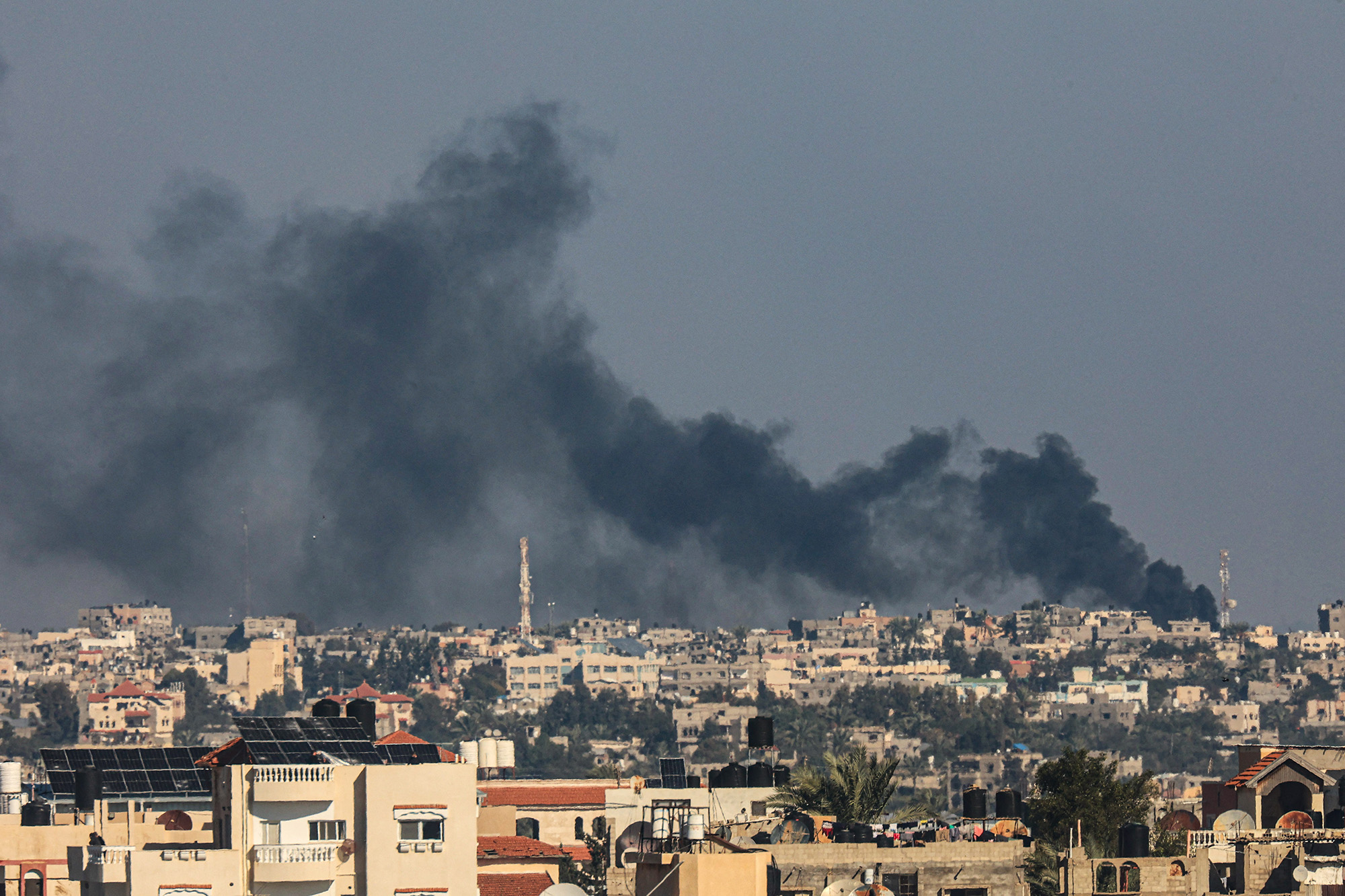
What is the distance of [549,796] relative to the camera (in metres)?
80.2

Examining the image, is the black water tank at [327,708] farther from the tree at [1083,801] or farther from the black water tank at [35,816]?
the tree at [1083,801]

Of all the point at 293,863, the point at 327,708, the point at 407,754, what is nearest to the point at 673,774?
the point at 327,708

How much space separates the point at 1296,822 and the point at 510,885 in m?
12.5

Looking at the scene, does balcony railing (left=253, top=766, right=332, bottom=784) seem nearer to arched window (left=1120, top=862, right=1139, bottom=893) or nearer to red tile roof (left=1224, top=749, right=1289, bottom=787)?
arched window (left=1120, top=862, right=1139, bottom=893)

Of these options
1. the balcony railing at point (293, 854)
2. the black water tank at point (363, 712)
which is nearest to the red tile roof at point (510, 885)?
the black water tank at point (363, 712)

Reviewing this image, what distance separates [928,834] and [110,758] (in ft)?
50.6

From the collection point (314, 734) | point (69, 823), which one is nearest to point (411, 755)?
point (314, 734)

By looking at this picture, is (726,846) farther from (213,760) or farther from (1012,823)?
(1012,823)

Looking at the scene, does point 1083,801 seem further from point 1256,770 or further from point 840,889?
point 840,889

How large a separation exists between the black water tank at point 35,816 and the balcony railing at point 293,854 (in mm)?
8946

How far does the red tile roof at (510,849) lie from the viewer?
52.3 meters

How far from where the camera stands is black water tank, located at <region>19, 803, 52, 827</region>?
4169 cm

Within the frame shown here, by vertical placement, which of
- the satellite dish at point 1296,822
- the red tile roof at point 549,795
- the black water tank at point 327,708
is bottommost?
the satellite dish at point 1296,822

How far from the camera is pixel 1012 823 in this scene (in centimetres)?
4481
